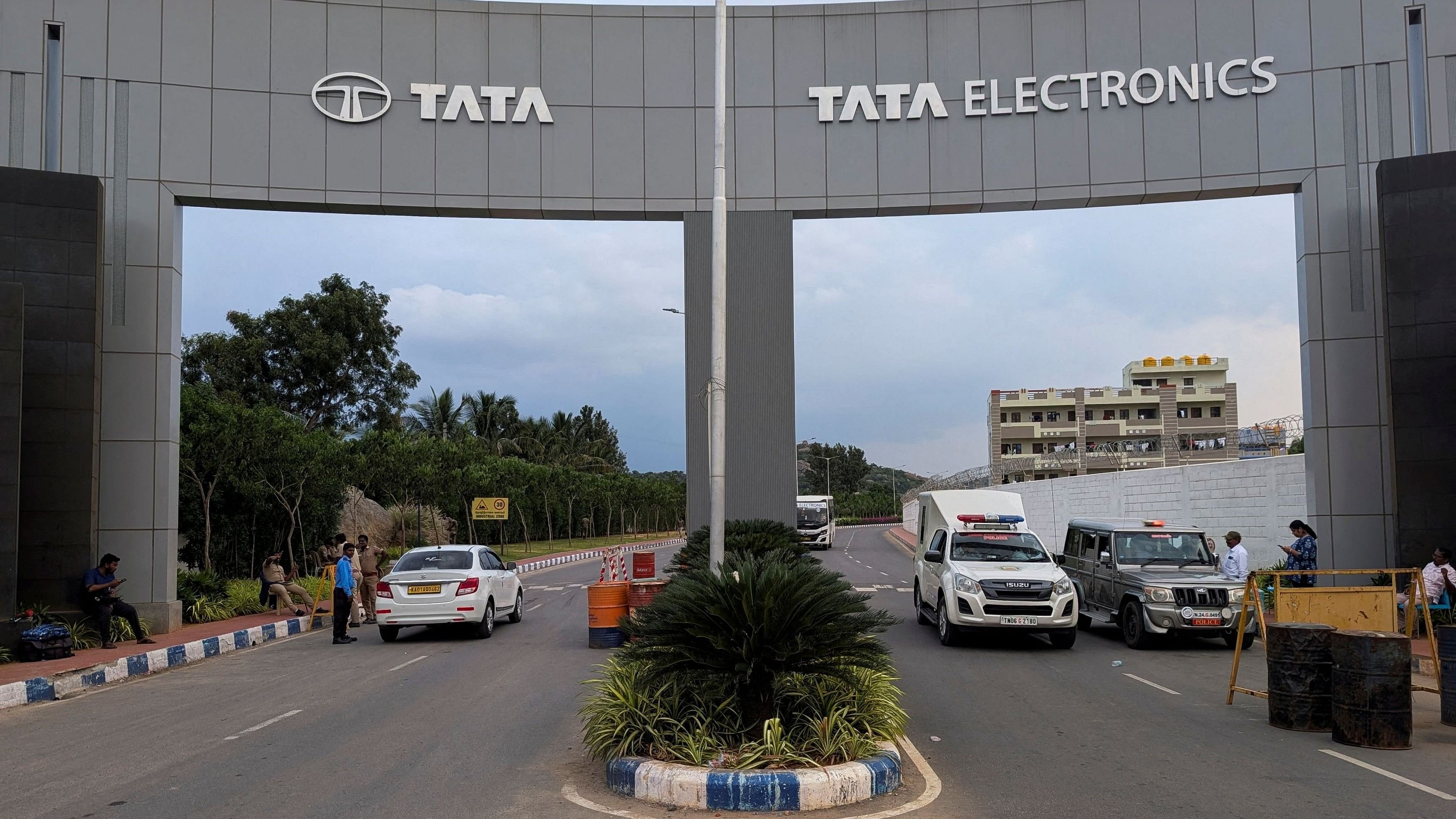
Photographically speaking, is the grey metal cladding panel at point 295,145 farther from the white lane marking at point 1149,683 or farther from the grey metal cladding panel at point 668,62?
the white lane marking at point 1149,683

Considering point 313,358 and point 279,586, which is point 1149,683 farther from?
point 313,358

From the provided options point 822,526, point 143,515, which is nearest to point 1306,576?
point 143,515

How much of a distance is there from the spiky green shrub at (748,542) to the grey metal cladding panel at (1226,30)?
37.2ft

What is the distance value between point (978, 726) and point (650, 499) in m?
75.3

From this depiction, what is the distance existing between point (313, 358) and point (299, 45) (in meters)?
29.8

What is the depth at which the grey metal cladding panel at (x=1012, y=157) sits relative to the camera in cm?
1956

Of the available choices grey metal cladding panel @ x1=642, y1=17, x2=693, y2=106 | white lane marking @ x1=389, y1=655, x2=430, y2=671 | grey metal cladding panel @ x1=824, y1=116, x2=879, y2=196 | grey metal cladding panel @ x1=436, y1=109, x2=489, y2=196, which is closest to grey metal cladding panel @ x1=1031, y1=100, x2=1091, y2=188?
grey metal cladding panel @ x1=824, y1=116, x2=879, y2=196

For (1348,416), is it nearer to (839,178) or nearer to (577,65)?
(839,178)

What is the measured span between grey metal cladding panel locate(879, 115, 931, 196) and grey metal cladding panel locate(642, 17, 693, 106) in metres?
3.79

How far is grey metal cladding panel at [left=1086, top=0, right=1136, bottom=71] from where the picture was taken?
19453 millimetres

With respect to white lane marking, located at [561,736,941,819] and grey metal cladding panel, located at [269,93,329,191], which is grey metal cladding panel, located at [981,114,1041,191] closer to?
grey metal cladding panel, located at [269,93,329,191]

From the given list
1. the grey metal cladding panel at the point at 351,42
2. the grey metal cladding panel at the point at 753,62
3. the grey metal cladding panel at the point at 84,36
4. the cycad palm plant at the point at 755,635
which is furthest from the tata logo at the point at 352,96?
the cycad palm plant at the point at 755,635

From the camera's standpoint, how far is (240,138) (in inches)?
746

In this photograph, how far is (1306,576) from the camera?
709 inches
